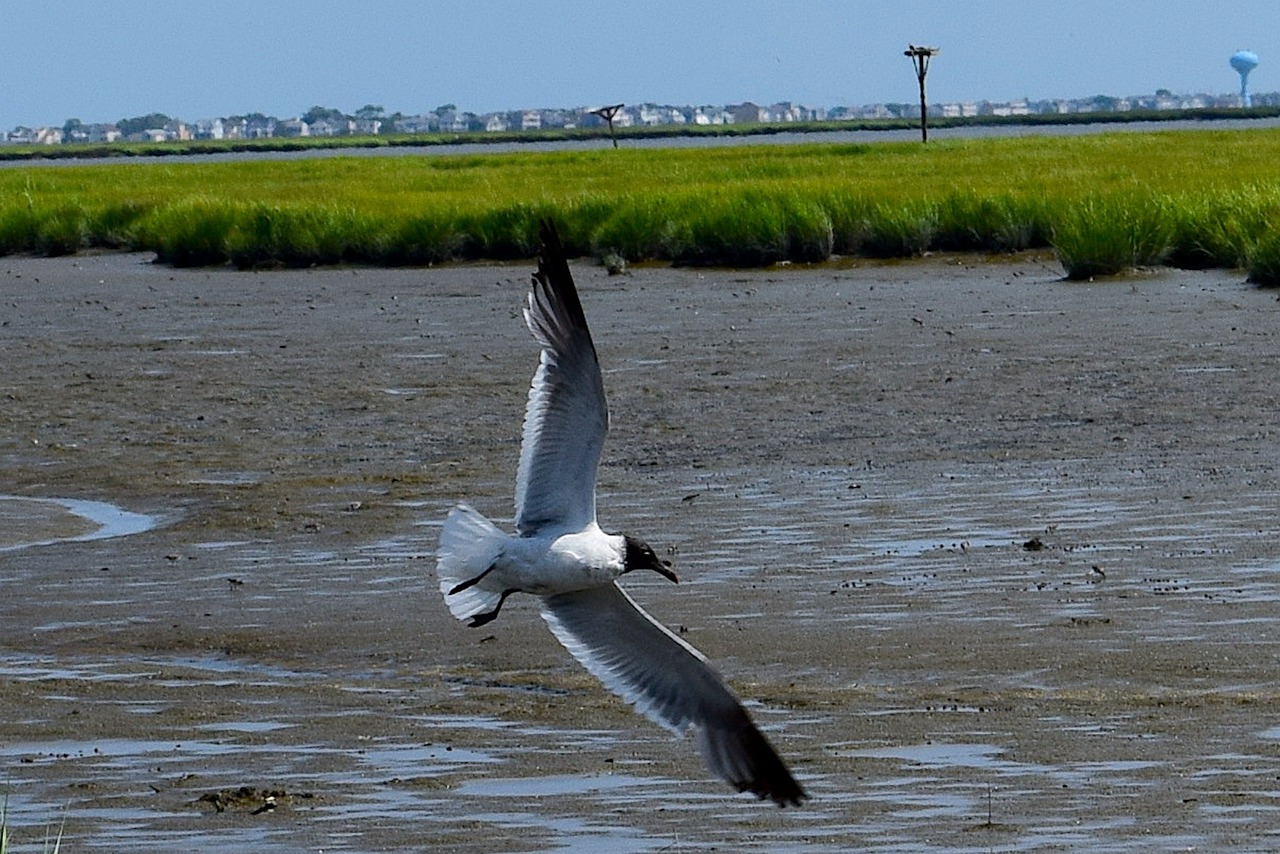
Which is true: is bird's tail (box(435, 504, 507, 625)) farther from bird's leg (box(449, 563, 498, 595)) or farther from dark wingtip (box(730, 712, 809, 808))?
dark wingtip (box(730, 712, 809, 808))

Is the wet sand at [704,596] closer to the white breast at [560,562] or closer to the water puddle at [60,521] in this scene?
the water puddle at [60,521]

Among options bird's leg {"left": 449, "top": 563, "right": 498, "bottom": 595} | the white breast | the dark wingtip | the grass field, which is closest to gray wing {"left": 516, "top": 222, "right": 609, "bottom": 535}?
the white breast

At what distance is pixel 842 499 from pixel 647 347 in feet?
23.9

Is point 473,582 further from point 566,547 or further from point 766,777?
point 766,777

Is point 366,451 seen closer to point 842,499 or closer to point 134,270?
point 842,499

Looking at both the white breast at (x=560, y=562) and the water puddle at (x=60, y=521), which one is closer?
the white breast at (x=560, y=562)

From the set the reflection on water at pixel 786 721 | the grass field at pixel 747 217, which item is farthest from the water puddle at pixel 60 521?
the grass field at pixel 747 217

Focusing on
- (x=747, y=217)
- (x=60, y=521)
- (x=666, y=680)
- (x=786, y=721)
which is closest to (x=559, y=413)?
(x=666, y=680)

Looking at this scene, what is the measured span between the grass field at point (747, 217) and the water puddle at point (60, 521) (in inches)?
464

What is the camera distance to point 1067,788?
20.5 feet

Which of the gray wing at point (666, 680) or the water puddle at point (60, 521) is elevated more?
the gray wing at point (666, 680)

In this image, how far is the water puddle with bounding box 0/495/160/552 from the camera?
11289mm

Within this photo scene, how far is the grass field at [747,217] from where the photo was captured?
23438 mm

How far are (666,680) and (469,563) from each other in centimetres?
66
